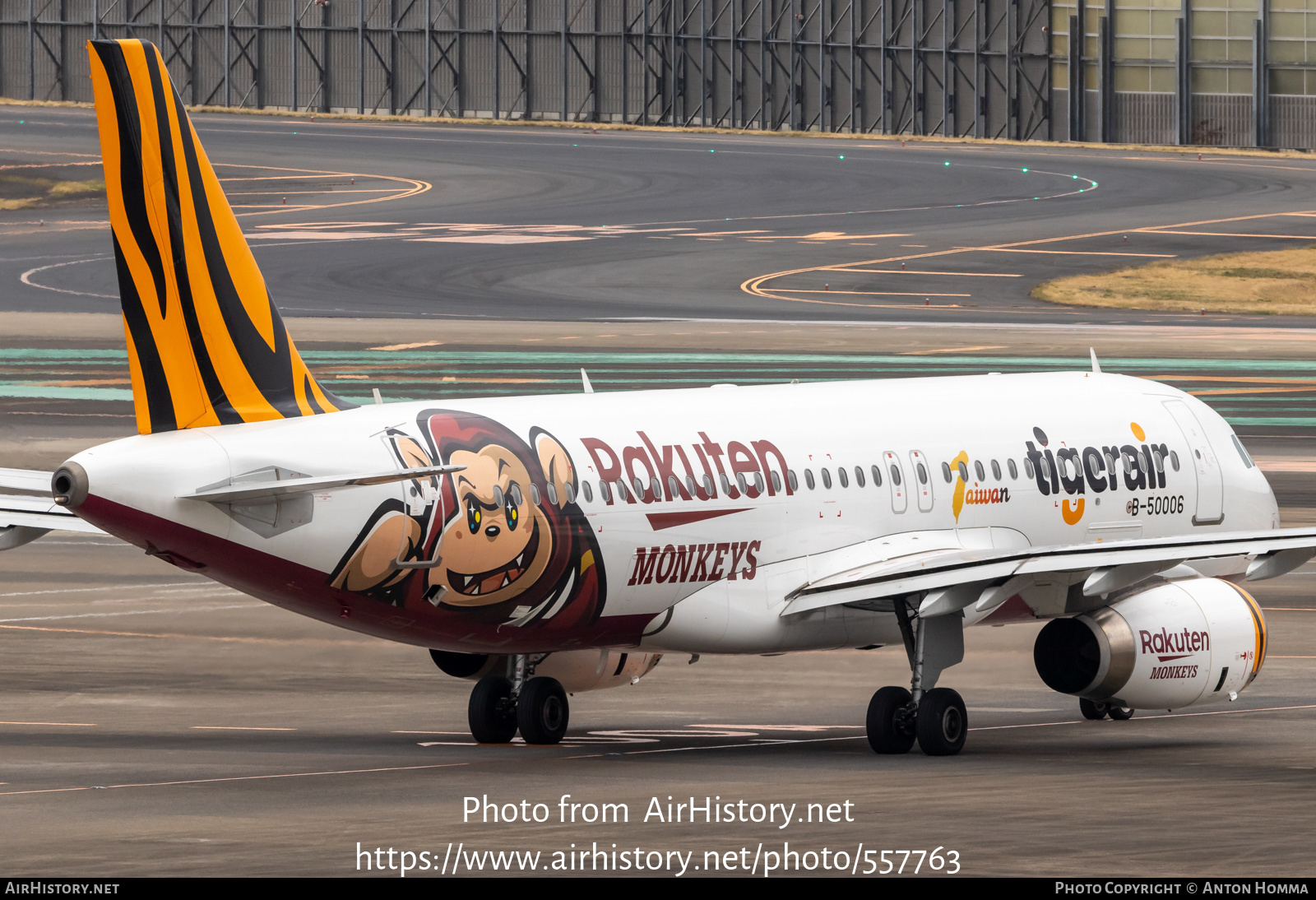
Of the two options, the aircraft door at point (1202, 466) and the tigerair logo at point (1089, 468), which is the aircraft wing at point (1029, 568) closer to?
the tigerair logo at point (1089, 468)

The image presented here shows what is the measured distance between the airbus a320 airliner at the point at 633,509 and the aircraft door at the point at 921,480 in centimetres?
6

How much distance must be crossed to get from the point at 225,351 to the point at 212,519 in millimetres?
1888

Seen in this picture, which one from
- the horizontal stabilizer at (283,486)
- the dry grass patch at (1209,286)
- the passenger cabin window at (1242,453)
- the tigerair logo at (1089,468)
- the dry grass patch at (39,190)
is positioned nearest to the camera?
the horizontal stabilizer at (283,486)

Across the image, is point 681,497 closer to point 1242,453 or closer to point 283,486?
point 283,486

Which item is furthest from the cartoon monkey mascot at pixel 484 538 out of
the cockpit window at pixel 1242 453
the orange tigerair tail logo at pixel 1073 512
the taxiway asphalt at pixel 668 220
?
the taxiway asphalt at pixel 668 220

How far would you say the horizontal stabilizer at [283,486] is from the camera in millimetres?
22766

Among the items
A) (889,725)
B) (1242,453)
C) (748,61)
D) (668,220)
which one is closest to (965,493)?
(889,725)

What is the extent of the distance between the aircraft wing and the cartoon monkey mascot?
3057mm

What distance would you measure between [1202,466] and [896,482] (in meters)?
5.67

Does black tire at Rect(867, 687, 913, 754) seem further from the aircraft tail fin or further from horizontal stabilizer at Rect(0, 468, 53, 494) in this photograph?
horizontal stabilizer at Rect(0, 468, 53, 494)

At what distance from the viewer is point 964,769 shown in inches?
973

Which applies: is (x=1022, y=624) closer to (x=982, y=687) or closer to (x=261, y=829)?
(x=982, y=687)

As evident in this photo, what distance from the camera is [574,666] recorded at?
28016 millimetres

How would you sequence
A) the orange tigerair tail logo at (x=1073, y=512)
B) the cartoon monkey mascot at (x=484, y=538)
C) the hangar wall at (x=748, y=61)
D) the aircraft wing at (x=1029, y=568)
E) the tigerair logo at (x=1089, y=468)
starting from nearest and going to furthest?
the cartoon monkey mascot at (x=484, y=538)
the aircraft wing at (x=1029, y=568)
the tigerair logo at (x=1089, y=468)
the orange tigerair tail logo at (x=1073, y=512)
the hangar wall at (x=748, y=61)
